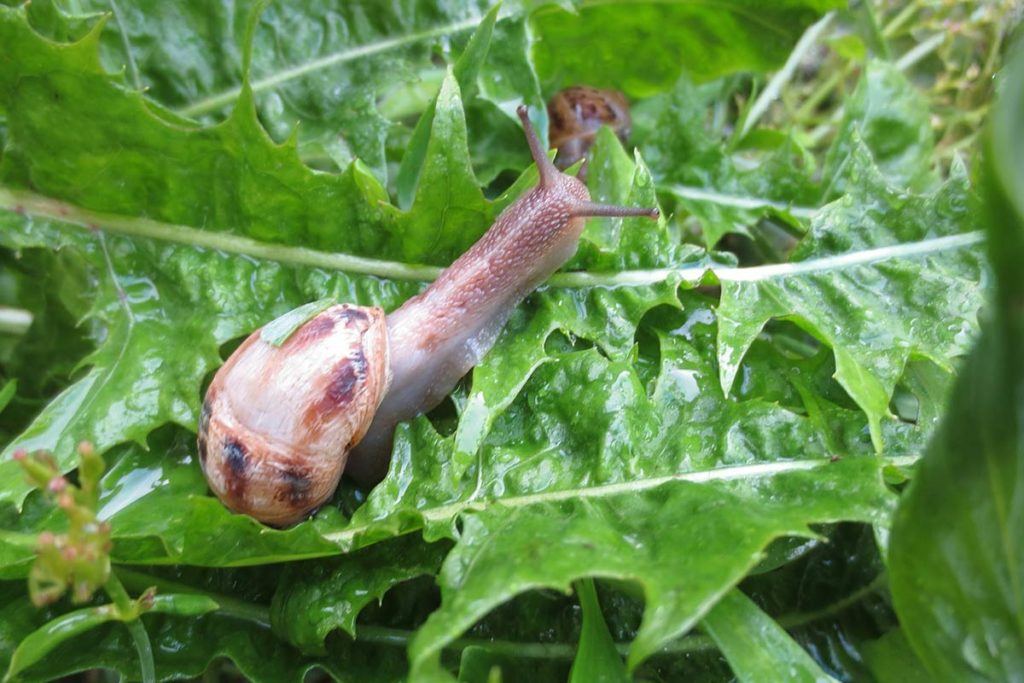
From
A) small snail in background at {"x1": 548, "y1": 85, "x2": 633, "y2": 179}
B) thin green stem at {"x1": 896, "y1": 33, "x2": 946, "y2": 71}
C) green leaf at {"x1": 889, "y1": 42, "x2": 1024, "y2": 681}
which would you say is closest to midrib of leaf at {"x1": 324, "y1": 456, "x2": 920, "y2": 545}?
green leaf at {"x1": 889, "y1": 42, "x2": 1024, "y2": 681}

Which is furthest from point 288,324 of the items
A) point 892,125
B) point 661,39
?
point 892,125

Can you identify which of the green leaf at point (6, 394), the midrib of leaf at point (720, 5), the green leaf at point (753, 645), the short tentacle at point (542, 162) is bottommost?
the green leaf at point (753, 645)

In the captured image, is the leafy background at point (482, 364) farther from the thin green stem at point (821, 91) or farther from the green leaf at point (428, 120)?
the thin green stem at point (821, 91)

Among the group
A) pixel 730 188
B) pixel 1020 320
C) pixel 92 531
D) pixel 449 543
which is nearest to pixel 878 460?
pixel 1020 320

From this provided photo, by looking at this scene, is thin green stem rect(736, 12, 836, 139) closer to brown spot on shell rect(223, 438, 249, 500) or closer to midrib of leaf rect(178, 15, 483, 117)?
midrib of leaf rect(178, 15, 483, 117)

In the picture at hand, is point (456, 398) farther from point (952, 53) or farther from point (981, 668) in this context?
point (952, 53)

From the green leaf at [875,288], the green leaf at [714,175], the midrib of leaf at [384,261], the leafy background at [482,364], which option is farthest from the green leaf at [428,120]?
the green leaf at [875,288]

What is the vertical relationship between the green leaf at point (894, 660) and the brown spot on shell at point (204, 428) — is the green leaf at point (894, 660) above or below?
below
